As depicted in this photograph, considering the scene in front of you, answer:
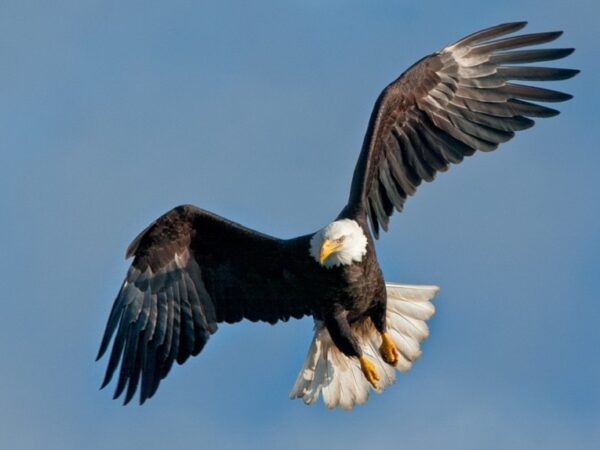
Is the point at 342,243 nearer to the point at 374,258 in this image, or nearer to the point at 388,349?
the point at 374,258

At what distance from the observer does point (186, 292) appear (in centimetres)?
796

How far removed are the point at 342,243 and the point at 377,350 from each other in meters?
1.35

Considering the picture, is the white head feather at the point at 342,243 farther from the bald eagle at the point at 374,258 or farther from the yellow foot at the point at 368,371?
the yellow foot at the point at 368,371

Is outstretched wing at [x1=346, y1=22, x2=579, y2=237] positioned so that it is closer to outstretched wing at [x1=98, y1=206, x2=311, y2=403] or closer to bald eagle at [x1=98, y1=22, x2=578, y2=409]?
bald eagle at [x1=98, y1=22, x2=578, y2=409]

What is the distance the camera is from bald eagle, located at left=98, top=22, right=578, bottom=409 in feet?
25.1

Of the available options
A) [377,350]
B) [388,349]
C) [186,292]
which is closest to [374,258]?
[388,349]

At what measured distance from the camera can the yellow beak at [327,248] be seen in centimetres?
698

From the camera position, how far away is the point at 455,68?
8180 millimetres

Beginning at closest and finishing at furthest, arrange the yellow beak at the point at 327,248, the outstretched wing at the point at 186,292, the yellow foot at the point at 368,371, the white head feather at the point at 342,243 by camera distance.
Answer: the yellow beak at the point at 327,248 < the white head feather at the point at 342,243 < the yellow foot at the point at 368,371 < the outstretched wing at the point at 186,292

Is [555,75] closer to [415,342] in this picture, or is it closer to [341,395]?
[415,342]

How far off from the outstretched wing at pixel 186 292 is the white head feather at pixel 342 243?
47cm

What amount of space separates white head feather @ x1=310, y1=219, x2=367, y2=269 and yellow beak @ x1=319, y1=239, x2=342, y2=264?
2 cm

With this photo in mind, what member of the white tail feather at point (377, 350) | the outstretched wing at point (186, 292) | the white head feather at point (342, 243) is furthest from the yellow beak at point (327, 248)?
the white tail feather at point (377, 350)

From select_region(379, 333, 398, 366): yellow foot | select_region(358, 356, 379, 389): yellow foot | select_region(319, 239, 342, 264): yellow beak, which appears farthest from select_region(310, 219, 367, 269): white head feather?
select_region(379, 333, 398, 366): yellow foot
